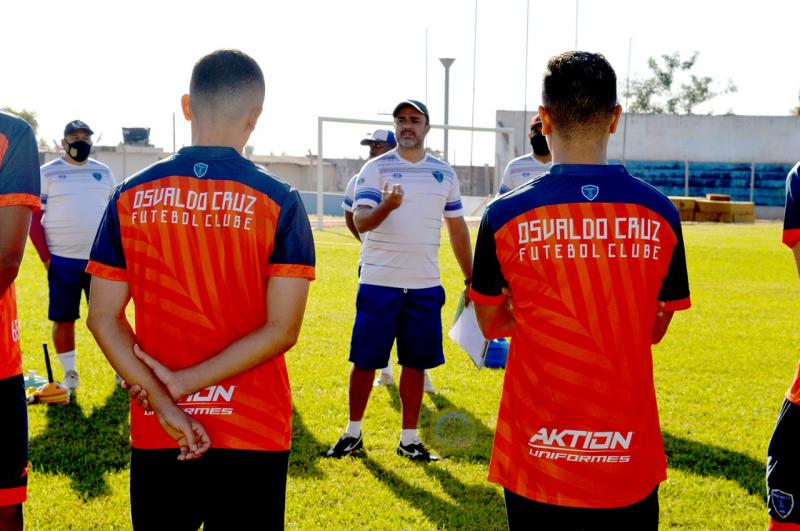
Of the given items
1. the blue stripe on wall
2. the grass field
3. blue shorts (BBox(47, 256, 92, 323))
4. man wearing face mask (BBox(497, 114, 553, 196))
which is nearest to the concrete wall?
the blue stripe on wall

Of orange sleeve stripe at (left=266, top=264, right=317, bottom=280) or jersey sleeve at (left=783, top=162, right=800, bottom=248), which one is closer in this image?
orange sleeve stripe at (left=266, top=264, right=317, bottom=280)

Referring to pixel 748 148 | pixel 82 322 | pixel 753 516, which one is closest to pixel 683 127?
pixel 748 148

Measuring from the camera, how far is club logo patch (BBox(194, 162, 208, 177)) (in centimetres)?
265

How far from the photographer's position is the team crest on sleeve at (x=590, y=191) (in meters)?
2.60

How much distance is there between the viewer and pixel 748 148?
184 feet

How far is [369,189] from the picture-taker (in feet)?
20.7

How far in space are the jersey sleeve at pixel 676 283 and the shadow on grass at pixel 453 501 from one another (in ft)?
8.25

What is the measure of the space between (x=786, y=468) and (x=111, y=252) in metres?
2.63

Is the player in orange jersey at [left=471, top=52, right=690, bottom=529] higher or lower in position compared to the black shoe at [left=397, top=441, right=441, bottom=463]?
higher

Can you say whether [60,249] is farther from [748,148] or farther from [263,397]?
[748,148]

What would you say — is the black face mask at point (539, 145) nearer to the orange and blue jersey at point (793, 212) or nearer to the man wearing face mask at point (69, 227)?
the man wearing face mask at point (69, 227)

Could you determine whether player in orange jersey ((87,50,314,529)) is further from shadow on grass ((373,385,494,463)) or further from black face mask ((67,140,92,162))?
black face mask ((67,140,92,162))

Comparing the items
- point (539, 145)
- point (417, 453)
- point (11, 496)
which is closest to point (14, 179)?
point (11, 496)

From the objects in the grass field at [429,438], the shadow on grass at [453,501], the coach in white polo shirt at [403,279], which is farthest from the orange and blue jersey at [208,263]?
the coach in white polo shirt at [403,279]
